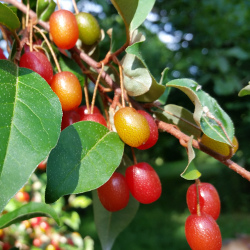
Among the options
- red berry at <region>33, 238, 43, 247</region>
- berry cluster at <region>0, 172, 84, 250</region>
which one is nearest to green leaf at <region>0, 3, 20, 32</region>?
berry cluster at <region>0, 172, 84, 250</region>

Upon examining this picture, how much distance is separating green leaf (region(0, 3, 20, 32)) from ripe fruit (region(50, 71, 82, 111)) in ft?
0.36

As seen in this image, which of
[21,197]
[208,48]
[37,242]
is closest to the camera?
[37,242]

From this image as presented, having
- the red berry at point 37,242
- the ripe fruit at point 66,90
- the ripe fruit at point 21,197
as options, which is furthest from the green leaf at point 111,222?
the ripe fruit at point 21,197

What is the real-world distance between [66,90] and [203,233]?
0.32 metres

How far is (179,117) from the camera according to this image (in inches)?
27.5

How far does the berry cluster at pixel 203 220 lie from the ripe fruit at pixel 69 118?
0.25 meters

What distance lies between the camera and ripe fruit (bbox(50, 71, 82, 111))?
0.57 metres

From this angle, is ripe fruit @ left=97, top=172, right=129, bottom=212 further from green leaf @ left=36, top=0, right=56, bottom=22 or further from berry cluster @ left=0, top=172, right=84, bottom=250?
berry cluster @ left=0, top=172, right=84, bottom=250

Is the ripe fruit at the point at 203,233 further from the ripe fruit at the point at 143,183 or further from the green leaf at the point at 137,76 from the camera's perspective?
the green leaf at the point at 137,76

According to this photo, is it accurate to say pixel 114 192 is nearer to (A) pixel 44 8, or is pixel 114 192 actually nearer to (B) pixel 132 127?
(B) pixel 132 127

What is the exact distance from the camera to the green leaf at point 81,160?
1.54 ft

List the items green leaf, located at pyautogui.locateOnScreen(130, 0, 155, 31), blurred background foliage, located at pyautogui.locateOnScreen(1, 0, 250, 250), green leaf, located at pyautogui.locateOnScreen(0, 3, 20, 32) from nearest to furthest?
green leaf, located at pyautogui.locateOnScreen(0, 3, 20, 32), green leaf, located at pyautogui.locateOnScreen(130, 0, 155, 31), blurred background foliage, located at pyautogui.locateOnScreen(1, 0, 250, 250)

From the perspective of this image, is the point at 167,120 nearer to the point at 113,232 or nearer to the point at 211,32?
the point at 113,232

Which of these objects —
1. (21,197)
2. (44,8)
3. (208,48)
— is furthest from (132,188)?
(208,48)
